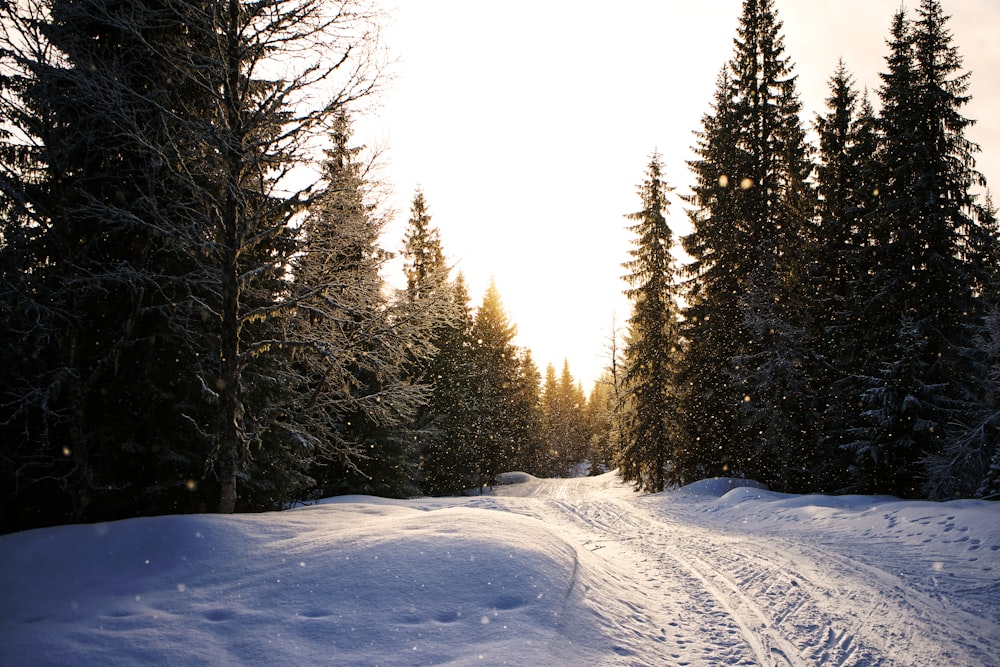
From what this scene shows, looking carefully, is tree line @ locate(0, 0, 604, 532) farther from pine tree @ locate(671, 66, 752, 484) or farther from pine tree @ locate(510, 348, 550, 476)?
pine tree @ locate(510, 348, 550, 476)

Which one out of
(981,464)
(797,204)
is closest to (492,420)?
(797,204)

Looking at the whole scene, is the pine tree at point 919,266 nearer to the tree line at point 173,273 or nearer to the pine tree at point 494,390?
the tree line at point 173,273

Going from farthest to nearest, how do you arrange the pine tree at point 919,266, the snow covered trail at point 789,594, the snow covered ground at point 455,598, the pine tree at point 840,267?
the pine tree at point 840,267, the pine tree at point 919,266, the snow covered trail at point 789,594, the snow covered ground at point 455,598

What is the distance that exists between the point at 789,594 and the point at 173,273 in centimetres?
1168

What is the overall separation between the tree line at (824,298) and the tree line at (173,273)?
14.3 meters

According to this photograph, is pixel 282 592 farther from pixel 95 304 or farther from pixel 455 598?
pixel 95 304

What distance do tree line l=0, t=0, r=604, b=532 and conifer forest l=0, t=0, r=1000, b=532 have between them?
0.06 metres

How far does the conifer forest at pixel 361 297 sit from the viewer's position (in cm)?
842

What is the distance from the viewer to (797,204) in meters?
20.5

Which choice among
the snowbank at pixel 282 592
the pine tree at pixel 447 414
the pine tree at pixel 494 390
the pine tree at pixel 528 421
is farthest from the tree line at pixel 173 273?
the pine tree at pixel 528 421

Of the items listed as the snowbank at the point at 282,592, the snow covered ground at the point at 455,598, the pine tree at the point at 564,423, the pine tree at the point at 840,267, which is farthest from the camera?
the pine tree at the point at 564,423

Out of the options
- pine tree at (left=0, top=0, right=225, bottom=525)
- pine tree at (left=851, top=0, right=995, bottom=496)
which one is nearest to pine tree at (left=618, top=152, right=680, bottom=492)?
pine tree at (left=851, top=0, right=995, bottom=496)

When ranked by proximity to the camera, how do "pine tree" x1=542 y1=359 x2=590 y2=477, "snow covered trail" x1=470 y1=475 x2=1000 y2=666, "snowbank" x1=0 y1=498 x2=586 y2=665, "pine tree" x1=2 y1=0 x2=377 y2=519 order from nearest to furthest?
"snowbank" x1=0 y1=498 x2=586 y2=665 < "snow covered trail" x1=470 y1=475 x2=1000 y2=666 < "pine tree" x1=2 y1=0 x2=377 y2=519 < "pine tree" x1=542 y1=359 x2=590 y2=477

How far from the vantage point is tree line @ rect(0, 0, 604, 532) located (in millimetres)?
8242
